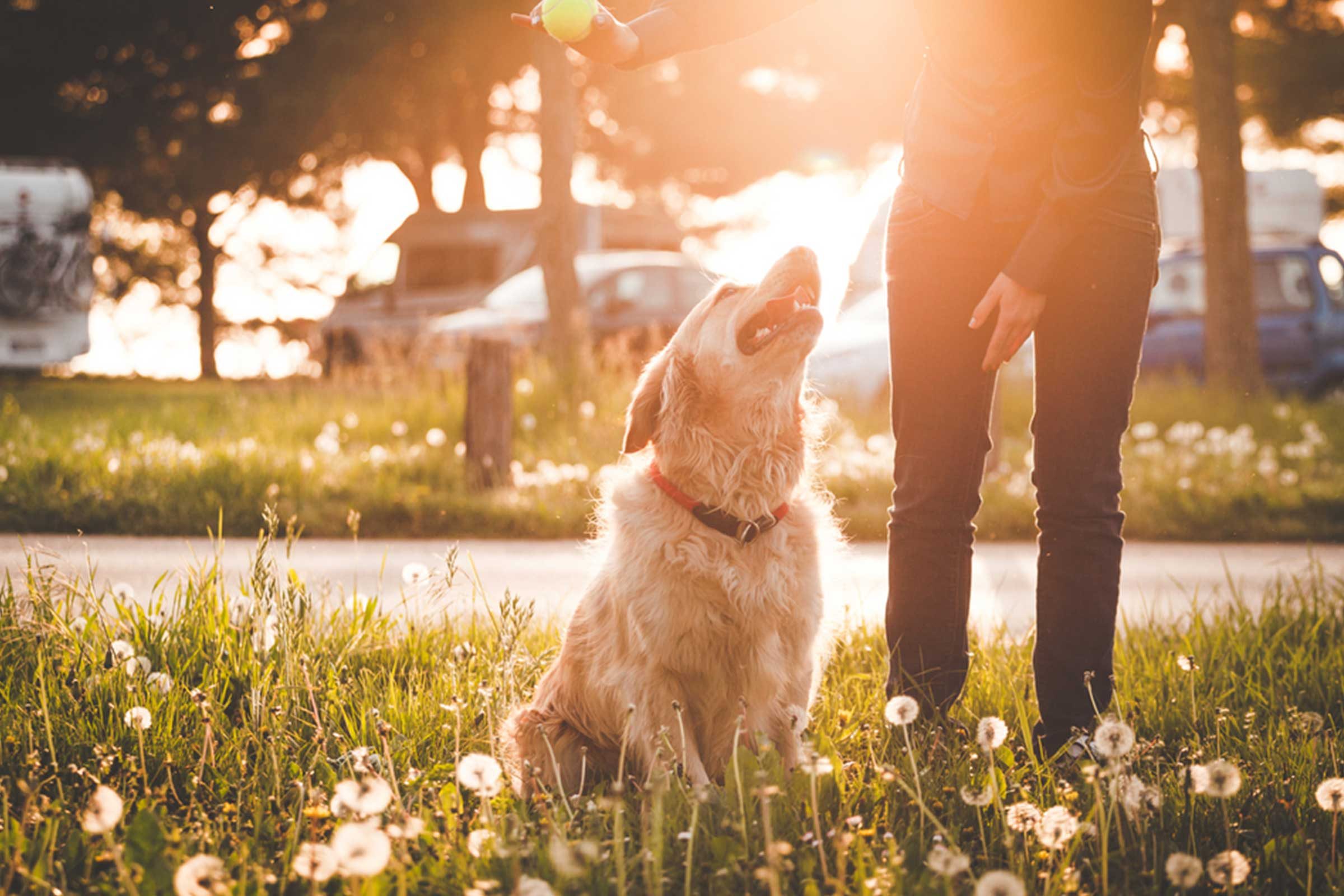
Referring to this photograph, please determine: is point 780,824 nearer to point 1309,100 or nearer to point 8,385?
point 8,385

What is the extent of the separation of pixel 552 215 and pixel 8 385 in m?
10.4

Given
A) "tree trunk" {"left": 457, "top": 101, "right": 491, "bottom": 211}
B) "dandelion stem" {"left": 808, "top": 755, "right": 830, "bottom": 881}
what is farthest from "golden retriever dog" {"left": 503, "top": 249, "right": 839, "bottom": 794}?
"tree trunk" {"left": 457, "top": 101, "right": 491, "bottom": 211}

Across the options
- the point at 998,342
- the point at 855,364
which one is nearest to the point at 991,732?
the point at 998,342

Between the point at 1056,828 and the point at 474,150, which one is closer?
the point at 1056,828

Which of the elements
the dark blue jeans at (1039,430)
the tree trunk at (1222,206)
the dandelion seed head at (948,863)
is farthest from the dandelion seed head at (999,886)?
the tree trunk at (1222,206)

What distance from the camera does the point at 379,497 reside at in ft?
→ 22.6

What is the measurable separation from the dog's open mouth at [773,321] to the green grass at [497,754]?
3.34 ft

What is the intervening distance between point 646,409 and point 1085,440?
1.11 m

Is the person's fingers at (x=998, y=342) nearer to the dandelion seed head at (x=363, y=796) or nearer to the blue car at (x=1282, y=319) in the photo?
the dandelion seed head at (x=363, y=796)

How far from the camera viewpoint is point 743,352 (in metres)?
3.08

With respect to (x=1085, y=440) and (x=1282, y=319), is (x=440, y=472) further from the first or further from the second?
(x=1282, y=319)

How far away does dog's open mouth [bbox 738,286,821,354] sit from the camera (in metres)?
3.08

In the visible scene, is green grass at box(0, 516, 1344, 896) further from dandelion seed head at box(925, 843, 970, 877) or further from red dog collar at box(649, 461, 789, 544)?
red dog collar at box(649, 461, 789, 544)

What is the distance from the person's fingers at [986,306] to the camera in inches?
105
